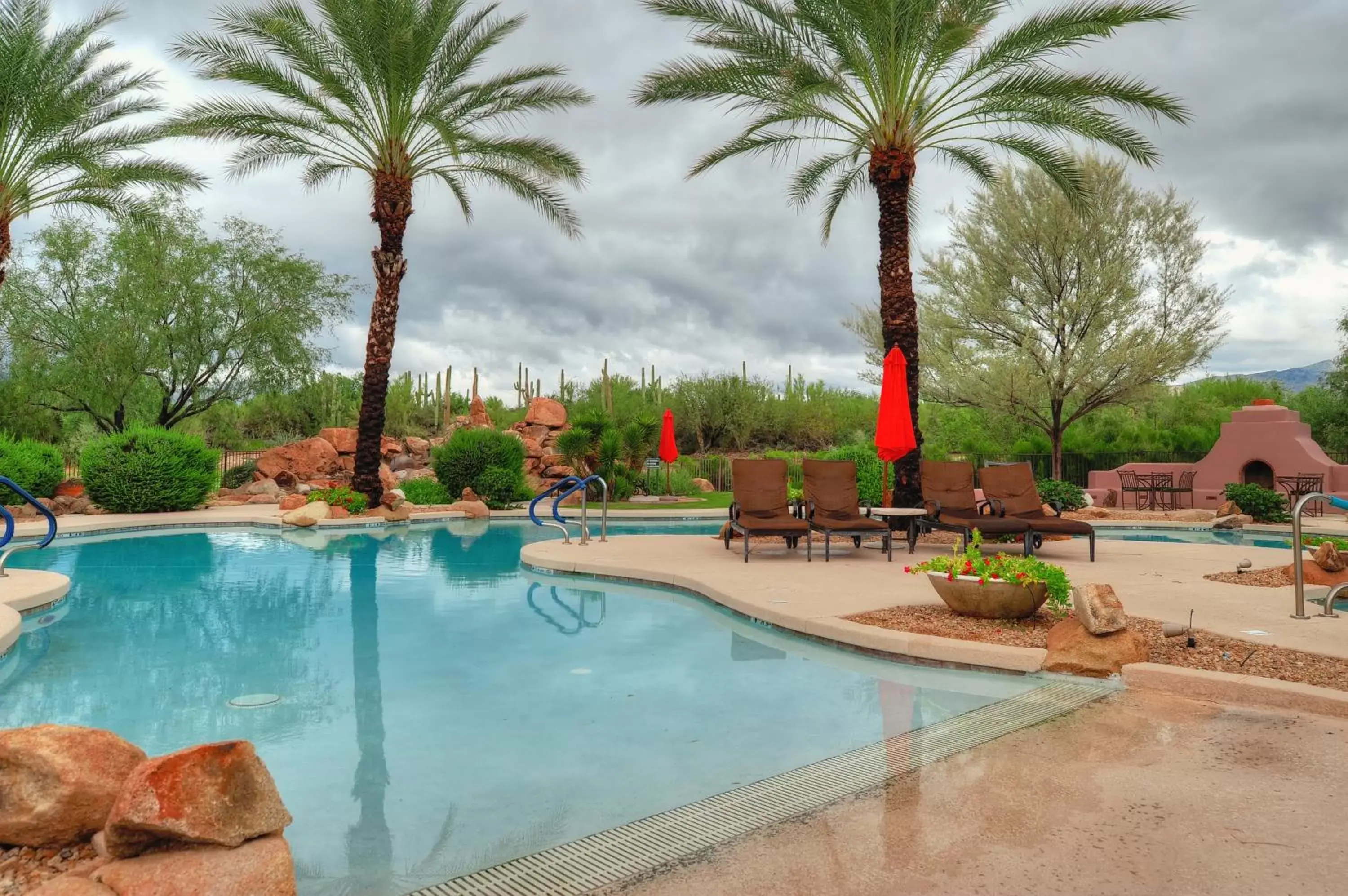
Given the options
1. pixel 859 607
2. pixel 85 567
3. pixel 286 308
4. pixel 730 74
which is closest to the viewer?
pixel 859 607

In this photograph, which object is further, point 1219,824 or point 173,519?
point 173,519

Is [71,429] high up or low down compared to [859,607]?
up

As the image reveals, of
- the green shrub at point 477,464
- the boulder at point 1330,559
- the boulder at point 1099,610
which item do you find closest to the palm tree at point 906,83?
the boulder at point 1330,559

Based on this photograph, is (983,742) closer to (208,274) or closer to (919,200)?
(919,200)

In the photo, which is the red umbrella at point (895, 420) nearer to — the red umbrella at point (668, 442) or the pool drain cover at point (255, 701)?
the pool drain cover at point (255, 701)

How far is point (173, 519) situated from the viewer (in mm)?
Answer: 15367

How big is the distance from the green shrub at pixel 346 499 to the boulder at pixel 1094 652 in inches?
537

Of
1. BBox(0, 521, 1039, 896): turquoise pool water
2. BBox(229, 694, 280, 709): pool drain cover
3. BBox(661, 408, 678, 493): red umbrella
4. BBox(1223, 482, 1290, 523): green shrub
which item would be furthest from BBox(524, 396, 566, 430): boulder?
BBox(229, 694, 280, 709): pool drain cover

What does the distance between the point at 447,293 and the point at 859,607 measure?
1973 centimetres

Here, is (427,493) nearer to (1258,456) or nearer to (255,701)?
(255,701)

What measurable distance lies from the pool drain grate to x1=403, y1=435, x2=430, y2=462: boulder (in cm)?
2313

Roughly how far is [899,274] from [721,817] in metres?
9.95

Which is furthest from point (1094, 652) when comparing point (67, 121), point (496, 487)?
point (67, 121)

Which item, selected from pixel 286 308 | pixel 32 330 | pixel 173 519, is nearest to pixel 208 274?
pixel 286 308
